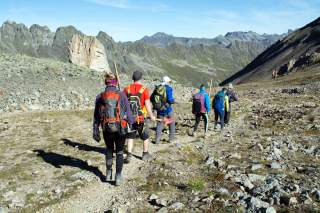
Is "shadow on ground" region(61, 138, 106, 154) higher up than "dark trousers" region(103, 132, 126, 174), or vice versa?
"dark trousers" region(103, 132, 126, 174)

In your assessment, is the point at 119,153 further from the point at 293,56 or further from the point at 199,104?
the point at 293,56

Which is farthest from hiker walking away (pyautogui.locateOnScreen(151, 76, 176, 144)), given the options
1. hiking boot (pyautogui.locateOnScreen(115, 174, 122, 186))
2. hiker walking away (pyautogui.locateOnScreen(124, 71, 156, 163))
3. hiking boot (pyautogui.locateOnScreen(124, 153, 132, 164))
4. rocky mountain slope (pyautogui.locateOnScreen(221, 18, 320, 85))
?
rocky mountain slope (pyautogui.locateOnScreen(221, 18, 320, 85))

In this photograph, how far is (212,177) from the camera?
13.1 metres

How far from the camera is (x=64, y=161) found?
54.1 ft

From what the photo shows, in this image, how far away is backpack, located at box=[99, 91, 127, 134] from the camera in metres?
11.9

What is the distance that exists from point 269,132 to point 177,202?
1238cm

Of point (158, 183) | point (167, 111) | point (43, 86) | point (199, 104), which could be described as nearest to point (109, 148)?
point (158, 183)

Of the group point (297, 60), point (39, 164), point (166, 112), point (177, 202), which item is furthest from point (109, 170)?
point (297, 60)

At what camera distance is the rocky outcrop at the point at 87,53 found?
3772 inches

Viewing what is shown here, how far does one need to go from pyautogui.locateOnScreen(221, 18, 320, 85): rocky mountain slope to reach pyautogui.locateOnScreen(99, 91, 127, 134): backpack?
353 ft

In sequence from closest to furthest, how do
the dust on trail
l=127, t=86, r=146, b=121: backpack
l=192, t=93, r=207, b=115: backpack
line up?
the dust on trail, l=127, t=86, r=146, b=121: backpack, l=192, t=93, r=207, b=115: backpack

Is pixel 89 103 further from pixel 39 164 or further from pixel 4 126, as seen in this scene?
pixel 39 164

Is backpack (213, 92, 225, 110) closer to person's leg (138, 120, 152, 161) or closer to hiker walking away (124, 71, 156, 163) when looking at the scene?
person's leg (138, 120, 152, 161)

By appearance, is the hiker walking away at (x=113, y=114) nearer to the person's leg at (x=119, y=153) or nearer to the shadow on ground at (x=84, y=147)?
the person's leg at (x=119, y=153)
